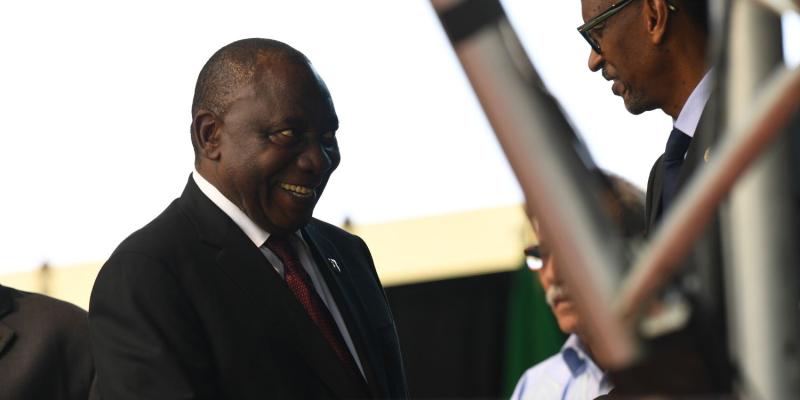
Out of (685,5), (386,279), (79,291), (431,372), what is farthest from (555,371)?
(79,291)

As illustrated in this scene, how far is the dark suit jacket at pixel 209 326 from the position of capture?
111 inches

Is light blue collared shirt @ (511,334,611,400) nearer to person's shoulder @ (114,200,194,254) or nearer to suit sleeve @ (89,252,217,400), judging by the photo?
person's shoulder @ (114,200,194,254)

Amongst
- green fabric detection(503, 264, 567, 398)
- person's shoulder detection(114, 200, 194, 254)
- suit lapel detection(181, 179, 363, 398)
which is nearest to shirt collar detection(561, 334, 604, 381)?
suit lapel detection(181, 179, 363, 398)

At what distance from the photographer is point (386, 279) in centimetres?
1198

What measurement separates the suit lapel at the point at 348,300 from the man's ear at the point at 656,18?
107cm

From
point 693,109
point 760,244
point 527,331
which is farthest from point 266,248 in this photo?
point 527,331

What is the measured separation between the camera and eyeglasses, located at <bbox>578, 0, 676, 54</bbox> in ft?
10.9

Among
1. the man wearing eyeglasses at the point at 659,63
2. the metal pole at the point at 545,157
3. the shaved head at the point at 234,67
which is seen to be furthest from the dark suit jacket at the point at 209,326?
the metal pole at the point at 545,157

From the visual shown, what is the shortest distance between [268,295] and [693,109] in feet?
3.98

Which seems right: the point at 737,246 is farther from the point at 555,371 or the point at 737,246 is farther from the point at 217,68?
the point at 555,371

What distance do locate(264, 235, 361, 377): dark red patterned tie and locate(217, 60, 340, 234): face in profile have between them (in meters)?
0.05

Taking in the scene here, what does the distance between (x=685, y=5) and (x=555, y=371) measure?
2.15 m

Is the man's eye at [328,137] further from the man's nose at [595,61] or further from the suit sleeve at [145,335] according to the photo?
the man's nose at [595,61]

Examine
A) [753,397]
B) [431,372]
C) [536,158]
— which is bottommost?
[431,372]
